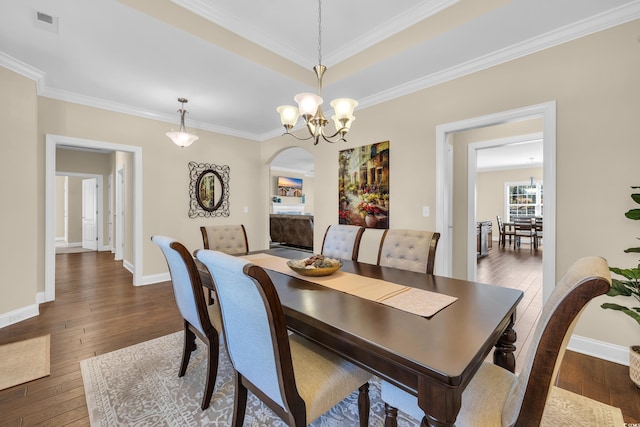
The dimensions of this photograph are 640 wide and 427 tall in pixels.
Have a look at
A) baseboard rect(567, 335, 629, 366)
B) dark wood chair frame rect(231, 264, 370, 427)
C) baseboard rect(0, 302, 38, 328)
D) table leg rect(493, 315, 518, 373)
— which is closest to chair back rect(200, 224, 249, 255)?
baseboard rect(0, 302, 38, 328)

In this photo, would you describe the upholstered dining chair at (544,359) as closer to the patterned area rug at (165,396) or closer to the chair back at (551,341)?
the chair back at (551,341)

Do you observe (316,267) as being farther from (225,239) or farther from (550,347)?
(225,239)

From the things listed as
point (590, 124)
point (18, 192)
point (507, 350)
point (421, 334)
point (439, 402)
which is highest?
point (590, 124)

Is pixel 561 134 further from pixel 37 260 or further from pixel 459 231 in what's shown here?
pixel 37 260

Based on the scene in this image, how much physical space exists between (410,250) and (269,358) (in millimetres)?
1535

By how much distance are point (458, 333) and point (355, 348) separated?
1.29ft

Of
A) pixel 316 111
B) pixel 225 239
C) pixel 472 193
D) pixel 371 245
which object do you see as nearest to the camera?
pixel 316 111

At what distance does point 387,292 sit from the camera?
151cm

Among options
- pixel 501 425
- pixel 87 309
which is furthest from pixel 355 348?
pixel 87 309

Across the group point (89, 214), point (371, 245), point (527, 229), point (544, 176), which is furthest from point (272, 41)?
point (527, 229)

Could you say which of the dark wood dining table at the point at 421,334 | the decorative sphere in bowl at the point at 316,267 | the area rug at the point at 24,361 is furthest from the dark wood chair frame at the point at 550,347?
the area rug at the point at 24,361

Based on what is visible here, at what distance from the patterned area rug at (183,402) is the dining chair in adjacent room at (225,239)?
1004 mm

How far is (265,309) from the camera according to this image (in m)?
0.97

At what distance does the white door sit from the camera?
7.45 m
